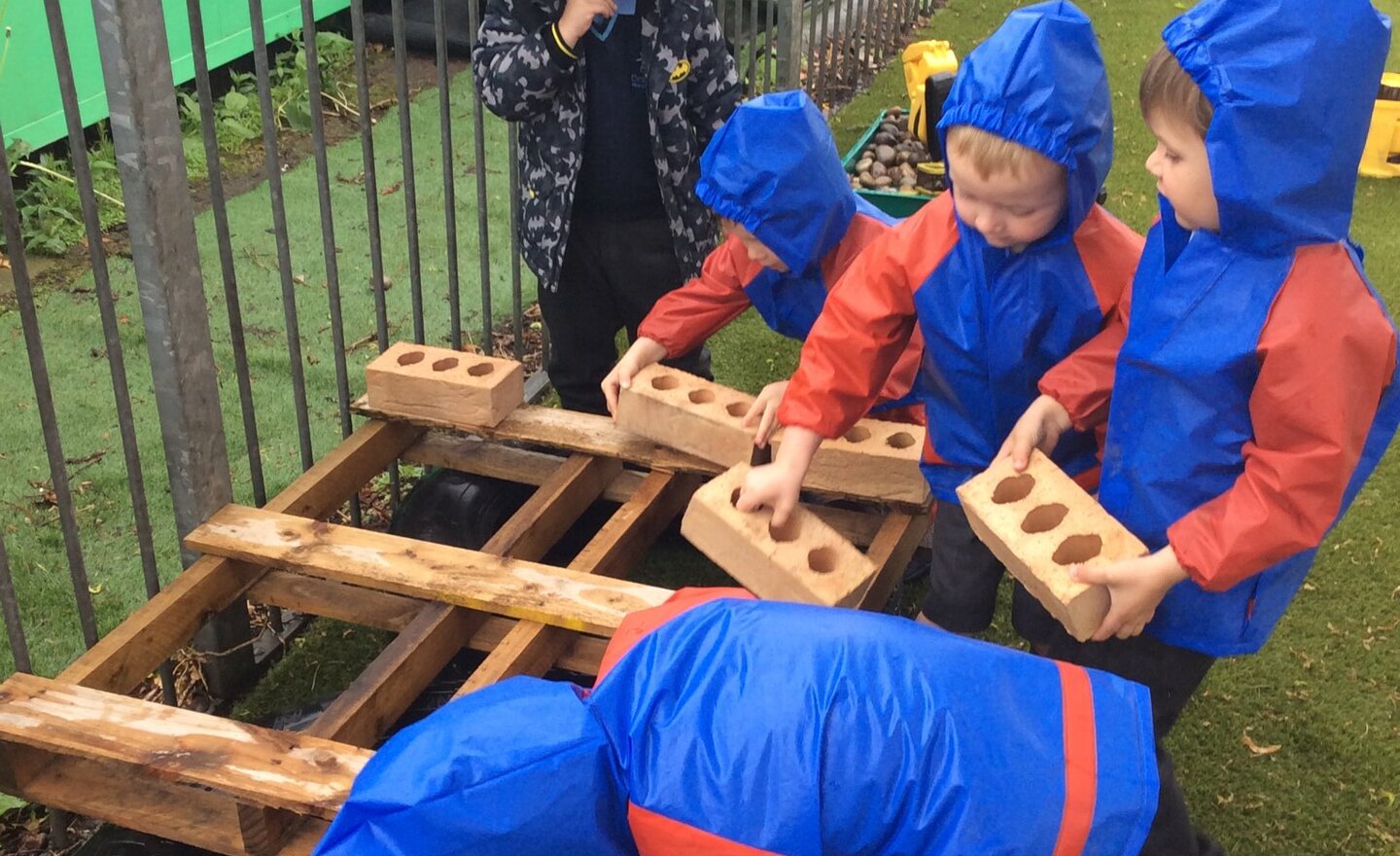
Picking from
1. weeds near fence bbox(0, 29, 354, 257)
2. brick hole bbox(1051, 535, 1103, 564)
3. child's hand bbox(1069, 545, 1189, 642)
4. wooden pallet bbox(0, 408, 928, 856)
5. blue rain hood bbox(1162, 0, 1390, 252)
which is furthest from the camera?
weeds near fence bbox(0, 29, 354, 257)

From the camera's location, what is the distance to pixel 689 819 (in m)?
1.31

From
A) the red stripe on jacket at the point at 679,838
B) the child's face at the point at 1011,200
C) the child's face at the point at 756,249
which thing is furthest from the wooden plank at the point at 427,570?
the red stripe on jacket at the point at 679,838

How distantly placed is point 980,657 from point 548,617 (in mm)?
1129

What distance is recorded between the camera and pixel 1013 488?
2.10 meters

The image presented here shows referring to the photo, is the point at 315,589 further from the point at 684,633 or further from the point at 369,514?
the point at 684,633

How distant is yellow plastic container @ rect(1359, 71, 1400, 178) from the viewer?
584 centimetres

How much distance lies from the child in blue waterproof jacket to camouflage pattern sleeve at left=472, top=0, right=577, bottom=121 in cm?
140

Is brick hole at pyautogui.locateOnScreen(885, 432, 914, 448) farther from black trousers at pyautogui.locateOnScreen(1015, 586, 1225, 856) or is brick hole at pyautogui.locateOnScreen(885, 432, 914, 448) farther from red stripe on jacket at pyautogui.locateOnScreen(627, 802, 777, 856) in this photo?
red stripe on jacket at pyautogui.locateOnScreen(627, 802, 777, 856)

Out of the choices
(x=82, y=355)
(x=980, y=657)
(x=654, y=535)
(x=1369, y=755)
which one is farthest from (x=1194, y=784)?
(x=82, y=355)

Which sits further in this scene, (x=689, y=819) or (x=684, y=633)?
(x=684, y=633)

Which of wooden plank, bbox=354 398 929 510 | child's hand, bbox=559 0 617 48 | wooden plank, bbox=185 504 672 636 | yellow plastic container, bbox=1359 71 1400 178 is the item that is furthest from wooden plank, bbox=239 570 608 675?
yellow plastic container, bbox=1359 71 1400 178

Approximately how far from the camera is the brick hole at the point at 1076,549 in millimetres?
1926

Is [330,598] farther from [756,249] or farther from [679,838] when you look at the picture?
[679,838]

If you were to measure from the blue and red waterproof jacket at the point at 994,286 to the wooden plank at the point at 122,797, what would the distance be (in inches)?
46.9
